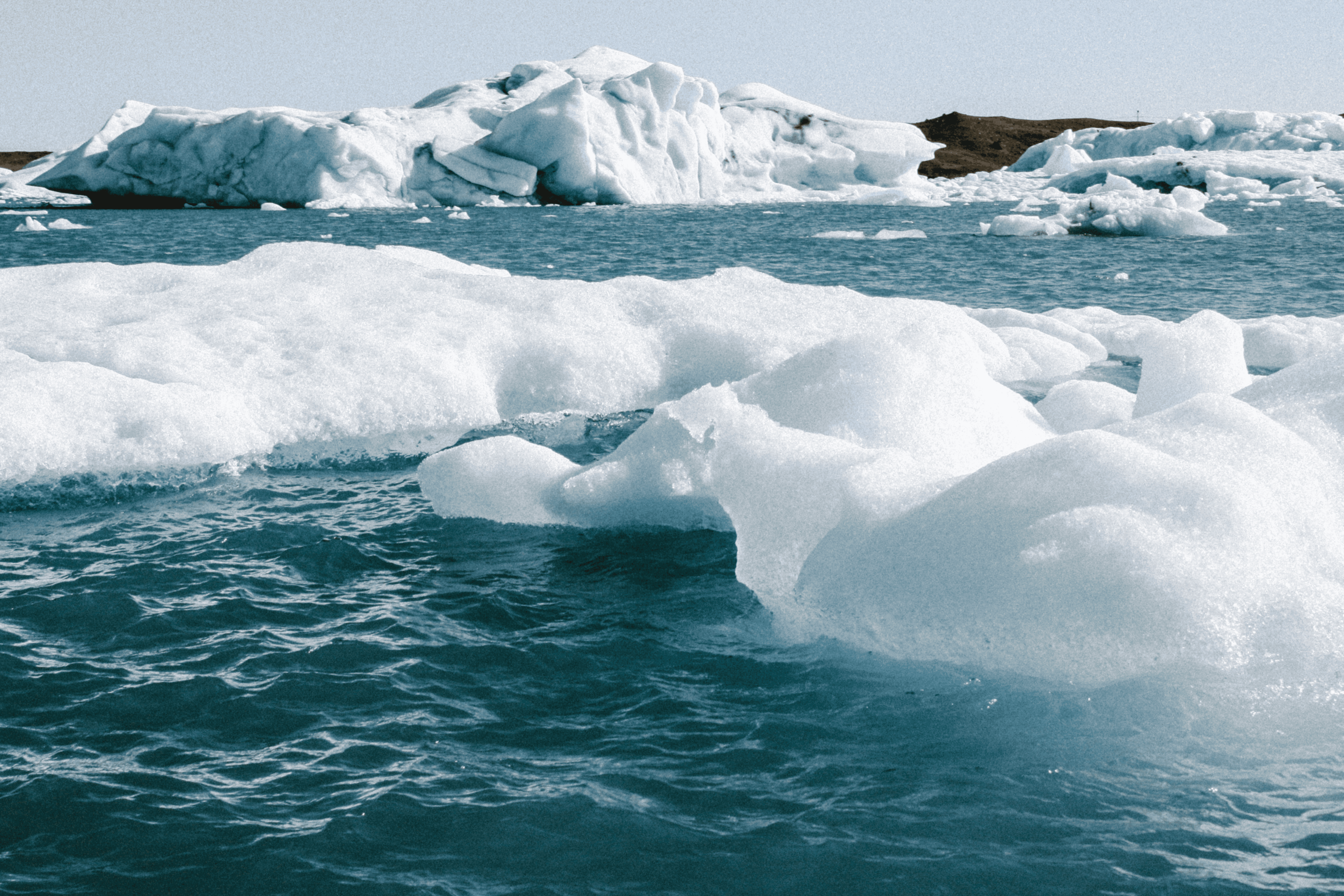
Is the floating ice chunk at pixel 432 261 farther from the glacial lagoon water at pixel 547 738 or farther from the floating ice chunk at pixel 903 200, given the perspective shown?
the floating ice chunk at pixel 903 200

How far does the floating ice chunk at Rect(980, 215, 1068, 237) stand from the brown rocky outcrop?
4599cm

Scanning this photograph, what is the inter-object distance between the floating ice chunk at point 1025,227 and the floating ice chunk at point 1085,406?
905 inches

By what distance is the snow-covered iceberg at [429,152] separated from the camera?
136 ft

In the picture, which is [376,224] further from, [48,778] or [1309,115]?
[1309,115]

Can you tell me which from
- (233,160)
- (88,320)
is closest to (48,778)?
(88,320)

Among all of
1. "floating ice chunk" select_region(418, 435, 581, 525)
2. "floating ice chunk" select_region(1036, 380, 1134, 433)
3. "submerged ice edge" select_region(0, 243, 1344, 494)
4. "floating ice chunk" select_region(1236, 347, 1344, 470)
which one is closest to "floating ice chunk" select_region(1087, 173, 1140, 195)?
"submerged ice edge" select_region(0, 243, 1344, 494)

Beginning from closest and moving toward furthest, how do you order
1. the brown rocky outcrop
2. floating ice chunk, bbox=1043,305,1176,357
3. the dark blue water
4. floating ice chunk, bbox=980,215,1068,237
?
floating ice chunk, bbox=1043,305,1176,357 < the dark blue water < floating ice chunk, bbox=980,215,1068,237 < the brown rocky outcrop

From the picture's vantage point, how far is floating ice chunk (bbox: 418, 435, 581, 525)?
6285 mm

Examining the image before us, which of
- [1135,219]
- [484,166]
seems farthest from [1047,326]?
[484,166]

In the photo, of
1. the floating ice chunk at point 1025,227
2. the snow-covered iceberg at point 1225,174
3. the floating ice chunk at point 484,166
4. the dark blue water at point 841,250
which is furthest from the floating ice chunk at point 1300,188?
the floating ice chunk at point 484,166

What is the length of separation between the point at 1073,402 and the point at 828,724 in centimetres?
452

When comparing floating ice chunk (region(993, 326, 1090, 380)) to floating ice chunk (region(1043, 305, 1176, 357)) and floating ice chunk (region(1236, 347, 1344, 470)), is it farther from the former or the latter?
floating ice chunk (region(1236, 347, 1344, 470))

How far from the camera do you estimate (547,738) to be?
4004 millimetres

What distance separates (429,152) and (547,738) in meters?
41.6
